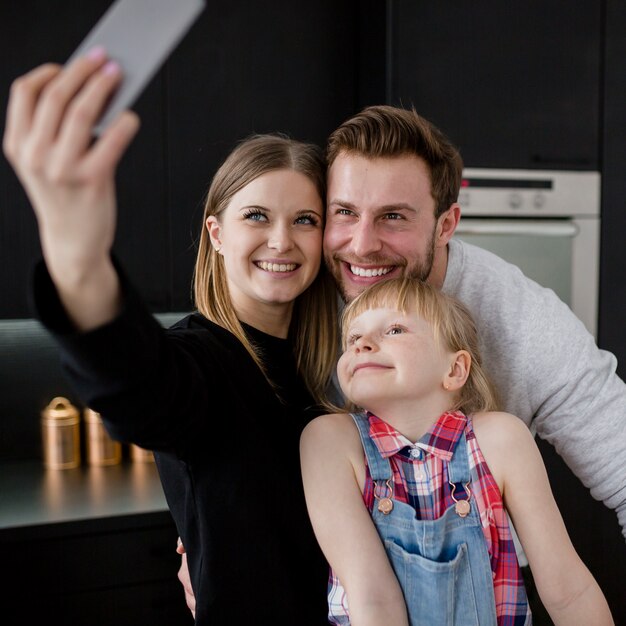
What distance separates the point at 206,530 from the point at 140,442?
0.89 ft

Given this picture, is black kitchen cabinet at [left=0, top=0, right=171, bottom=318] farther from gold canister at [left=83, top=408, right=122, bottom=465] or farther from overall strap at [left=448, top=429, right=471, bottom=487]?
overall strap at [left=448, top=429, right=471, bottom=487]

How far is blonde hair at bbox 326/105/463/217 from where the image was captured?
144cm

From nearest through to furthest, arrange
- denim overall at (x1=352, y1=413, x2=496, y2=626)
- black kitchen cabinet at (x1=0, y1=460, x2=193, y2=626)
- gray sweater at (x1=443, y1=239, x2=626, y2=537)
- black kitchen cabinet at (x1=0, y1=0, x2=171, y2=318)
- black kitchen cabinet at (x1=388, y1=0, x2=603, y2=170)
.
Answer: denim overall at (x1=352, y1=413, x2=496, y2=626) → gray sweater at (x1=443, y1=239, x2=626, y2=537) → black kitchen cabinet at (x1=0, y1=460, x2=193, y2=626) → black kitchen cabinet at (x1=0, y1=0, x2=171, y2=318) → black kitchen cabinet at (x1=388, y1=0, x2=603, y2=170)

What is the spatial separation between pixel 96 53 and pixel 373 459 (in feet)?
2.39

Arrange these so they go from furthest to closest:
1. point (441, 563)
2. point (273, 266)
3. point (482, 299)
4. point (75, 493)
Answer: point (75, 493)
point (482, 299)
point (273, 266)
point (441, 563)

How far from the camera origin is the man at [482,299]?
141 centimetres

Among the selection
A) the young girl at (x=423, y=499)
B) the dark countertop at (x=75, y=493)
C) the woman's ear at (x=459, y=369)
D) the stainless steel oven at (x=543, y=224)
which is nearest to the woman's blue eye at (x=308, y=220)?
the young girl at (x=423, y=499)

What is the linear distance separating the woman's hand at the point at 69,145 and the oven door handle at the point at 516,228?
1.85 metres

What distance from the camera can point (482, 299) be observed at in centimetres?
153

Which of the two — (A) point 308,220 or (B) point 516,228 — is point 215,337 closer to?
(A) point 308,220

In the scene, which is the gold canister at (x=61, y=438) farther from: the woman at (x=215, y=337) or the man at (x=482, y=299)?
the woman at (x=215, y=337)

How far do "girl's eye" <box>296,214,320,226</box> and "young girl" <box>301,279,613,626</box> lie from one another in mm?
232

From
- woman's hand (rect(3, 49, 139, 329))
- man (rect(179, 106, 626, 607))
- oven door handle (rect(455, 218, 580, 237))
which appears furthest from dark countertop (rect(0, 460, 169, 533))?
woman's hand (rect(3, 49, 139, 329))

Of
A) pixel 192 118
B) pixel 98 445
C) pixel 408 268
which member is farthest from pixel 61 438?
pixel 408 268
